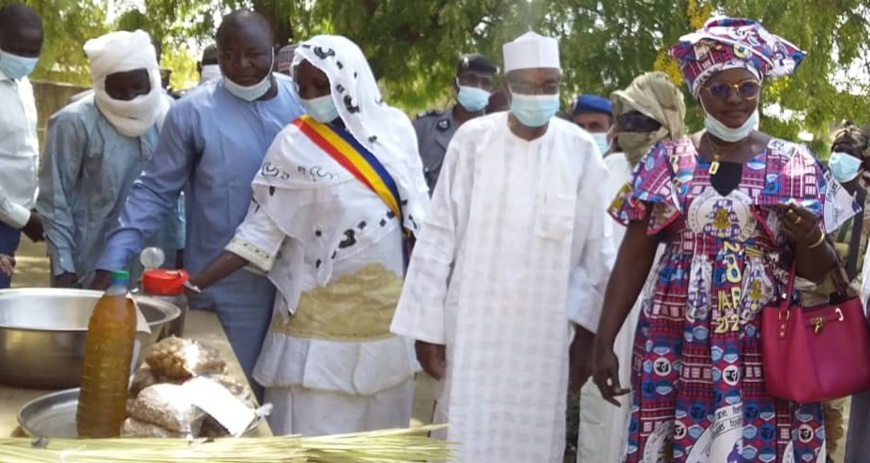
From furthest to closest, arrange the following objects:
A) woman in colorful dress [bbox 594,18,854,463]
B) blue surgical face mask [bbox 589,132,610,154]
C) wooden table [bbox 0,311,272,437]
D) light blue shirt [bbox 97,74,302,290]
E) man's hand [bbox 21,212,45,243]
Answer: blue surgical face mask [bbox 589,132,610,154], man's hand [bbox 21,212,45,243], light blue shirt [bbox 97,74,302,290], woman in colorful dress [bbox 594,18,854,463], wooden table [bbox 0,311,272,437]

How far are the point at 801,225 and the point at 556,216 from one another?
90cm

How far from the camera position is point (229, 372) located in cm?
299

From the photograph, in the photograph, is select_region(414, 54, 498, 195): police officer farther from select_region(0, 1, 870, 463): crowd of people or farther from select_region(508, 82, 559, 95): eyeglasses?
select_region(508, 82, 559, 95): eyeglasses

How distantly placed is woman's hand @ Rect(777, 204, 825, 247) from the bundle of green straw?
4.50ft

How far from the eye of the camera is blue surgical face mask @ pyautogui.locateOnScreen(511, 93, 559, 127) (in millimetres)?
3689

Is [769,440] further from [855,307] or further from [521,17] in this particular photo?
[521,17]

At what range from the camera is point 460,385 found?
12.3 feet

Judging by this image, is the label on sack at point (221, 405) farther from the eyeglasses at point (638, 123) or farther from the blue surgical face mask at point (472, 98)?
the blue surgical face mask at point (472, 98)

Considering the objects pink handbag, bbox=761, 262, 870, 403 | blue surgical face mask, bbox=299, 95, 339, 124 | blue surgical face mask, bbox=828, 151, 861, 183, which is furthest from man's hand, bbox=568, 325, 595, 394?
blue surgical face mask, bbox=828, 151, 861, 183

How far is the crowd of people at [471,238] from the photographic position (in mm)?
3182

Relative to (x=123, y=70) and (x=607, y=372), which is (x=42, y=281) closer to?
(x=123, y=70)

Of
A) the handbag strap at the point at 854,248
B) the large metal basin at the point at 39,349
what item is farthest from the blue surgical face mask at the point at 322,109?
the handbag strap at the point at 854,248

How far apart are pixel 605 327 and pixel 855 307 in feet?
2.36

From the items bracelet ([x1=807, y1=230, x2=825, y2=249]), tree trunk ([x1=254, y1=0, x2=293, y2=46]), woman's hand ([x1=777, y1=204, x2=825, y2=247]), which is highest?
tree trunk ([x1=254, y1=0, x2=293, y2=46])
